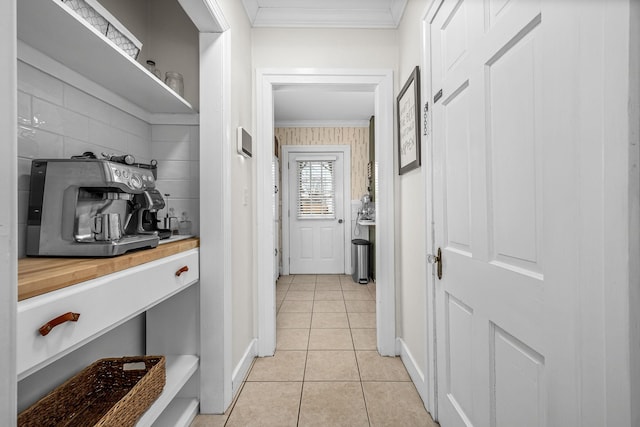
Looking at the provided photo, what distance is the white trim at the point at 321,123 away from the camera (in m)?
4.82

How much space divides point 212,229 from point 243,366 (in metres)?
0.96

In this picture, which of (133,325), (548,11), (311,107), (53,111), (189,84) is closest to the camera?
(548,11)

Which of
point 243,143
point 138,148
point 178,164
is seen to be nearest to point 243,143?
point 243,143

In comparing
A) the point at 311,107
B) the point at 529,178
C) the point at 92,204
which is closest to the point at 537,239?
the point at 529,178

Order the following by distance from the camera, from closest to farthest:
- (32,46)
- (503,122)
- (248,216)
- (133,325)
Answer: (503,122) → (32,46) → (133,325) → (248,216)

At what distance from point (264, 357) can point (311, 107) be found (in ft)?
11.0

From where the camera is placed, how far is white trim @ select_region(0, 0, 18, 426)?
1.63 ft

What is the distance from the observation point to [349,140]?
4895 millimetres

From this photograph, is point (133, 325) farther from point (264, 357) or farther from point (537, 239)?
point (537, 239)

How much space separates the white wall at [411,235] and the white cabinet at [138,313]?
48.2 inches

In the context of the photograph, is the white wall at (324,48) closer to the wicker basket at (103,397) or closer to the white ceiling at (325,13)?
the white ceiling at (325,13)

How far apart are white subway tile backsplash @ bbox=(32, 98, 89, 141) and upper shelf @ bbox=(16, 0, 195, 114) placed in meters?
0.18

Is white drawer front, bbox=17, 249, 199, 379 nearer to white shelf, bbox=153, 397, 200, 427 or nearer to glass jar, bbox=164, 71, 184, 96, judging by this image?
white shelf, bbox=153, 397, 200, 427

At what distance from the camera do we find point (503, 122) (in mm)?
909
